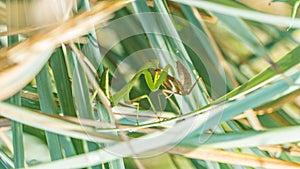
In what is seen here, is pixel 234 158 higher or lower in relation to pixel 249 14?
lower

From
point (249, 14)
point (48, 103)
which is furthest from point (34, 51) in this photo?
point (249, 14)

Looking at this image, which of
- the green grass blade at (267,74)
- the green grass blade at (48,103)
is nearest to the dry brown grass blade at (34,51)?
the green grass blade at (48,103)

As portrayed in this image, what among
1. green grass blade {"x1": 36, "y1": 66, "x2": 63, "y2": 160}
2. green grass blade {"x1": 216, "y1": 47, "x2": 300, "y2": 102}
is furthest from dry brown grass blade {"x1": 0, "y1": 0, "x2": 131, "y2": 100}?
green grass blade {"x1": 216, "y1": 47, "x2": 300, "y2": 102}

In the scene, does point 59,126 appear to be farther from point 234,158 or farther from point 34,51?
point 234,158

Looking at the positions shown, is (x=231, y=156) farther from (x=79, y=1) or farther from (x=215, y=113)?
(x=79, y=1)

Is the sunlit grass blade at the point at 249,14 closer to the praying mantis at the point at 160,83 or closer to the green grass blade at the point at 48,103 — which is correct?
the praying mantis at the point at 160,83
